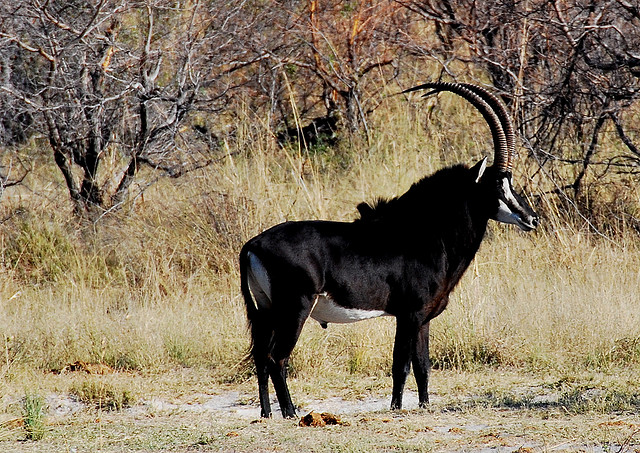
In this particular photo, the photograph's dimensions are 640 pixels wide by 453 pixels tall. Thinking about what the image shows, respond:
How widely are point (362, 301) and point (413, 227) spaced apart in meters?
0.69

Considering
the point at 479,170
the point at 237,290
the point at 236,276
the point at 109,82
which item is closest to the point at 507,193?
the point at 479,170

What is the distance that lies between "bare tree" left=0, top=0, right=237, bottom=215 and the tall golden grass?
51 centimetres

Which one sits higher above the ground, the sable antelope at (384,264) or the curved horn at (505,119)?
the curved horn at (505,119)

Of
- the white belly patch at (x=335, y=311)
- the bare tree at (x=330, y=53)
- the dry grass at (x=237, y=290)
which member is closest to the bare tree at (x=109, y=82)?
the dry grass at (x=237, y=290)

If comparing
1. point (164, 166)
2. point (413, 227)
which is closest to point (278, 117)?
point (164, 166)

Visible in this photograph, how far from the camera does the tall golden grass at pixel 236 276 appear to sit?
754cm

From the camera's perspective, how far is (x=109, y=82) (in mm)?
11078

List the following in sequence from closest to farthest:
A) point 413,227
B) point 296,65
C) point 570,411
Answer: point 570,411, point 413,227, point 296,65

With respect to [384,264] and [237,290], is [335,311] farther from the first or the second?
[237,290]

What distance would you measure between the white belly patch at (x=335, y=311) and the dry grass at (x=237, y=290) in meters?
0.99

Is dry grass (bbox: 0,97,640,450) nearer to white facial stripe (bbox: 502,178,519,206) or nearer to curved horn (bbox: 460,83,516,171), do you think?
white facial stripe (bbox: 502,178,519,206)

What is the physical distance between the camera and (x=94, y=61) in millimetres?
10484

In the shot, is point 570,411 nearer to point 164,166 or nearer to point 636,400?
point 636,400

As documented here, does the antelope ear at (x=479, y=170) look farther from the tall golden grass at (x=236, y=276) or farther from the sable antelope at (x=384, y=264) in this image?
A: the tall golden grass at (x=236, y=276)
